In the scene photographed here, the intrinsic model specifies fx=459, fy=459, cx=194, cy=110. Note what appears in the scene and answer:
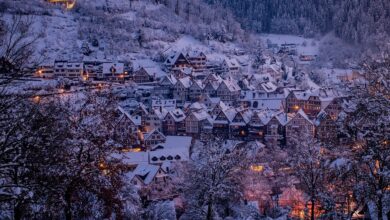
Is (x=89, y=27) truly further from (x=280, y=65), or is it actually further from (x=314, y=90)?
(x=314, y=90)

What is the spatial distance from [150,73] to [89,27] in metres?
20.7

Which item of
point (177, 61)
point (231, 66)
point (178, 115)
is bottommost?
point (231, 66)

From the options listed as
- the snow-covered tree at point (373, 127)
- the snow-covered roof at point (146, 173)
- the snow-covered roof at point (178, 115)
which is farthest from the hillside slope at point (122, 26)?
the snow-covered tree at point (373, 127)

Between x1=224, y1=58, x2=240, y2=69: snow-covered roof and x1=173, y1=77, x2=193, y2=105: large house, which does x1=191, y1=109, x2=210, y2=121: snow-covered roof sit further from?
x1=224, y1=58, x2=240, y2=69: snow-covered roof

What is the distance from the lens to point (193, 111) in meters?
36.6

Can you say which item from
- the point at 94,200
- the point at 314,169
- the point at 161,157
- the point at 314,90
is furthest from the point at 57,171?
the point at 314,90

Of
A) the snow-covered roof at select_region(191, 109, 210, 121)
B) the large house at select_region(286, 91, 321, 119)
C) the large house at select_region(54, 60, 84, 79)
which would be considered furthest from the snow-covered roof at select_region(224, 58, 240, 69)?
the snow-covered roof at select_region(191, 109, 210, 121)

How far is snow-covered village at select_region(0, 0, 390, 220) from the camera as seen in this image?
263 inches

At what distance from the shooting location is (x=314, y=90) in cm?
4069

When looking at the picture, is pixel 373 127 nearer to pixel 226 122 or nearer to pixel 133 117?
pixel 226 122

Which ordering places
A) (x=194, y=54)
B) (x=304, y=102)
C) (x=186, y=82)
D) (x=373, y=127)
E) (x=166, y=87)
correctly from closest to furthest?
(x=373, y=127)
(x=304, y=102)
(x=186, y=82)
(x=166, y=87)
(x=194, y=54)

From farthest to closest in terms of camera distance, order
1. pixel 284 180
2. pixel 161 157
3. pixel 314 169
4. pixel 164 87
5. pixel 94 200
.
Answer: pixel 164 87 → pixel 161 157 → pixel 284 180 → pixel 314 169 → pixel 94 200

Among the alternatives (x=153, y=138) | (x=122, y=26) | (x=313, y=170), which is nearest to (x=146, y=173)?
(x=153, y=138)

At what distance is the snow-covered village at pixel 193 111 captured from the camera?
6684 millimetres
